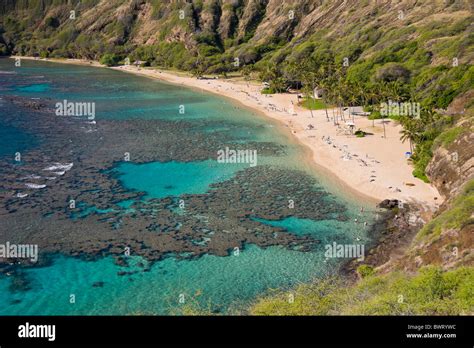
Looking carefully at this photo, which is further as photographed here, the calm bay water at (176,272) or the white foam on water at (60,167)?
the white foam on water at (60,167)

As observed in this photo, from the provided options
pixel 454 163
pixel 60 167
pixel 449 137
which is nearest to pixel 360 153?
pixel 449 137

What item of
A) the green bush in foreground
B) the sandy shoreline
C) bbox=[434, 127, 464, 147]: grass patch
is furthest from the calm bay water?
bbox=[434, 127, 464, 147]: grass patch

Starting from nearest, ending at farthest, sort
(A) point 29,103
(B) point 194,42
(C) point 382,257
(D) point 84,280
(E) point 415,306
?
(E) point 415,306
(D) point 84,280
(C) point 382,257
(A) point 29,103
(B) point 194,42

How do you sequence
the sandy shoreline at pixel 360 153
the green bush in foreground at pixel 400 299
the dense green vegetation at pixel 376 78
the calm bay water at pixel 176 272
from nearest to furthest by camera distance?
the green bush in foreground at pixel 400 299 < the dense green vegetation at pixel 376 78 < the calm bay water at pixel 176 272 < the sandy shoreline at pixel 360 153

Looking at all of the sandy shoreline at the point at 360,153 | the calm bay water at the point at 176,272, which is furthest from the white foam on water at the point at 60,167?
the sandy shoreline at the point at 360,153

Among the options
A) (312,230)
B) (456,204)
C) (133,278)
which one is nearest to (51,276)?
(133,278)

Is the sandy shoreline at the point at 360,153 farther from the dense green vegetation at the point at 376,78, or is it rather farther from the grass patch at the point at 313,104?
the dense green vegetation at the point at 376,78
